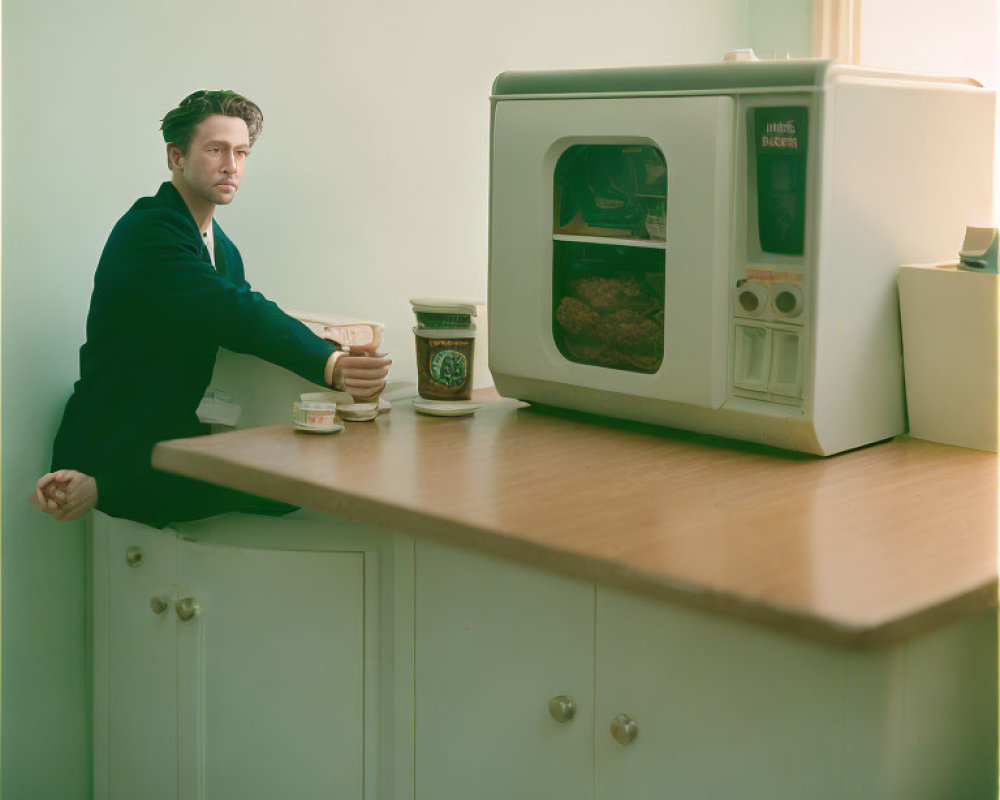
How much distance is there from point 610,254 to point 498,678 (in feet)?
1.92

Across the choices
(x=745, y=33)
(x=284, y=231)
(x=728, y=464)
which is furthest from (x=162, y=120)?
(x=745, y=33)

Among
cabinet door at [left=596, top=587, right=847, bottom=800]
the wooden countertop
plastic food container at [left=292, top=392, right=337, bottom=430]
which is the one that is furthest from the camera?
plastic food container at [left=292, top=392, right=337, bottom=430]

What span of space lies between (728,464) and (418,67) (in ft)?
3.70

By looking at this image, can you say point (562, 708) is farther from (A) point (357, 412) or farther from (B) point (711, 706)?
(A) point (357, 412)

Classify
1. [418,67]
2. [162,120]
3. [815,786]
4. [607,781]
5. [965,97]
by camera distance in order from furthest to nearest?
[418,67] < [162,120] < [965,97] < [607,781] < [815,786]

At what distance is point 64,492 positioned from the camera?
1.68 metres

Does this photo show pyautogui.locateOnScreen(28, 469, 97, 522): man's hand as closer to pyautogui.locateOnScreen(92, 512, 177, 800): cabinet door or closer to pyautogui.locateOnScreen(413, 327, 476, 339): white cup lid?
pyautogui.locateOnScreen(92, 512, 177, 800): cabinet door

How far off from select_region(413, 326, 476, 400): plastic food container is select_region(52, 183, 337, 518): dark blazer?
0.14 meters

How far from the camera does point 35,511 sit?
5.82ft

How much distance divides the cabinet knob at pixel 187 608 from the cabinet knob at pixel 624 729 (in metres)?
0.70

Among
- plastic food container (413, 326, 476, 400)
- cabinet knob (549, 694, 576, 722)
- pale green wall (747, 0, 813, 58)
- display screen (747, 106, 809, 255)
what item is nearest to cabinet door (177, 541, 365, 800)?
plastic food container (413, 326, 476, 400)

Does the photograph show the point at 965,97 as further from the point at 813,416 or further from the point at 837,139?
the point at 813,416

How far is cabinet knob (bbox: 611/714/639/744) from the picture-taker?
1.24 m

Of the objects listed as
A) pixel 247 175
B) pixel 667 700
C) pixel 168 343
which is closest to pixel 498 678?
pixel 667 700
